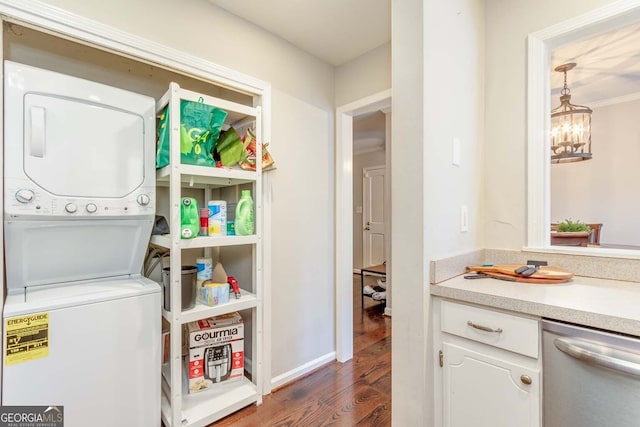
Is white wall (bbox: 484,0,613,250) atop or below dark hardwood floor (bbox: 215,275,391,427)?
atop

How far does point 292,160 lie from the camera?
2.09 metres

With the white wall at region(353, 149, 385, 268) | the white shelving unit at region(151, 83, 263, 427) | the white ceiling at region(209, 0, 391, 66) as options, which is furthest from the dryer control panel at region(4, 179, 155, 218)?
the white wall at region(353, 149, 385, 268)

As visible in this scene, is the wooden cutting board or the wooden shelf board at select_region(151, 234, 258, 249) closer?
the wooden cutting board

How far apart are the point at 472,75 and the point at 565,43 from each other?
0.43 meters

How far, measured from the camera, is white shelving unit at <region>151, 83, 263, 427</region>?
Answer: 144 centimetres

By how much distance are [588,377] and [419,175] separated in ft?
2.73

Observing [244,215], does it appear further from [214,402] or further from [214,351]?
[214,402]

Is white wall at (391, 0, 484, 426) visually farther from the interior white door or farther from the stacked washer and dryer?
the interior white door

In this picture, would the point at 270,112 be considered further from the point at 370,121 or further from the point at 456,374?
the point at 370,121

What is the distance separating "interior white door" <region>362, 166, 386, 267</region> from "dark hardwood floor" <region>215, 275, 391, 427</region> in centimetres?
314

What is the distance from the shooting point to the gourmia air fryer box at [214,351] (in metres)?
1.71

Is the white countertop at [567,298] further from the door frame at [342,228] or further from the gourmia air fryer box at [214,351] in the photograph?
the gourmia air fryer box at [214,351]

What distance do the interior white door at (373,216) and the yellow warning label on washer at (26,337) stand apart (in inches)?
194

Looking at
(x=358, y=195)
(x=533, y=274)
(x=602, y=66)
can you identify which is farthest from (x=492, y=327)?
(x=358, y=195)
